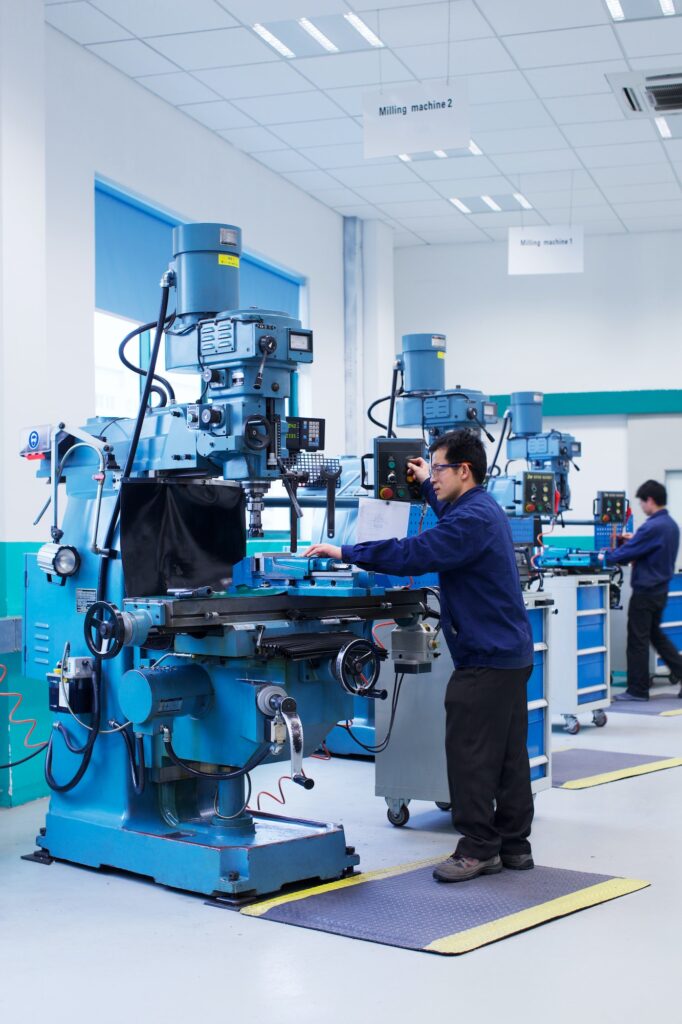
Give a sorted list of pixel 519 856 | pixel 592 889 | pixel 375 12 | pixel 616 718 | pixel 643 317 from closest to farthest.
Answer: pixel 592 889
pixel 519 856
pixel 375 12
pixel 616 718
pixel 643 317

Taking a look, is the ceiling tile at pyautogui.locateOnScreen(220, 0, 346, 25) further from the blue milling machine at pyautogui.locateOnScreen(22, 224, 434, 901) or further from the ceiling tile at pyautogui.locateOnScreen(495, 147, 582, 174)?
the ceiling tile at pyautogui.locateOnScreen(495, 147, 582, 174)

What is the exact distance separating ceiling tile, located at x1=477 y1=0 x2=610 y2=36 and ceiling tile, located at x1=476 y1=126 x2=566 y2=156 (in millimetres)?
1507

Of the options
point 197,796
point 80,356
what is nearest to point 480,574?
point 197,796

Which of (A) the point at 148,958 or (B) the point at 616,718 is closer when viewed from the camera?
(A) the point at 148,958

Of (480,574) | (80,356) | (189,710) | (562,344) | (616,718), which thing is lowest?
(616,718)

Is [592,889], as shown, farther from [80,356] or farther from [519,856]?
[80,356]

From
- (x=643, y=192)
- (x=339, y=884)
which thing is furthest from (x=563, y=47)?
(x=339, y=884)

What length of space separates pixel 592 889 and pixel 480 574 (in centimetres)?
105

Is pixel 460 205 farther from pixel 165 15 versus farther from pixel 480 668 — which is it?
pixel 480 668

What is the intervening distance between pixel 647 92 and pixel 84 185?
3.32 metres

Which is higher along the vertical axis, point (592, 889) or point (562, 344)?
point (562, 344)

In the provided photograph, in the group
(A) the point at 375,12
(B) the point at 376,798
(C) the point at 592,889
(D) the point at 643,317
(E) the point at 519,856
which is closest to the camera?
(C) the point at 592,889

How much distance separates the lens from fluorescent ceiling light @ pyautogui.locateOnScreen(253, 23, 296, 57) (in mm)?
6105

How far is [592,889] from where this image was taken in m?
3.71
